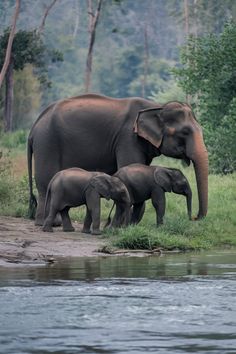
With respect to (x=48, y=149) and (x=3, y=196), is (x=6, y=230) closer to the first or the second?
(x=48, y=149)

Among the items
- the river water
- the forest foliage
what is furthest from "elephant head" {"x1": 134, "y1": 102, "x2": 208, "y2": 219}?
the forest foliage

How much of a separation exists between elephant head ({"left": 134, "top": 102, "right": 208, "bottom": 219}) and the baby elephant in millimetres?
1382

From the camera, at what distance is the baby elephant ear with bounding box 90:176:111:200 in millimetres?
18969

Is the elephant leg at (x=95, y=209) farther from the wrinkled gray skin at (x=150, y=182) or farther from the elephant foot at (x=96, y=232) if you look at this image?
the wrinkled gray skin at (x=150, y=182)

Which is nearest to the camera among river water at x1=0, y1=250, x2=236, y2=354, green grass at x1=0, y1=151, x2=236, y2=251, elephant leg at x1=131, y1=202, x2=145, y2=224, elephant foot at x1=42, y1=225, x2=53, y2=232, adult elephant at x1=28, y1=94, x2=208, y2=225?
river water at x1=0, y1=250, x2=236, y2=354

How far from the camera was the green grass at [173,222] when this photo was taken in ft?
59.2

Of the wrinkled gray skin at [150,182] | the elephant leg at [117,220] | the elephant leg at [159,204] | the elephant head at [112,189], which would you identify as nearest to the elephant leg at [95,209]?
the elephant head at [112,189]

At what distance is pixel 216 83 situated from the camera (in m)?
31.1

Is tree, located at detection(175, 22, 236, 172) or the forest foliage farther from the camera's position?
the forest foliage

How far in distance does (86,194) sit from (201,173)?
6.32 feet

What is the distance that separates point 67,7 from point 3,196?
86.6 m

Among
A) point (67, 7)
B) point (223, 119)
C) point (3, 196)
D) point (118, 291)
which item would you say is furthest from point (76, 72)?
point (118, 291)

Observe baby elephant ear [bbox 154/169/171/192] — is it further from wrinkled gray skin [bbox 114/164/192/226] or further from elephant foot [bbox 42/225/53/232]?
elephant foot [bbox 42/225/53/232]

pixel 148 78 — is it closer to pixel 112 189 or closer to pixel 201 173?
pixel 201 173
